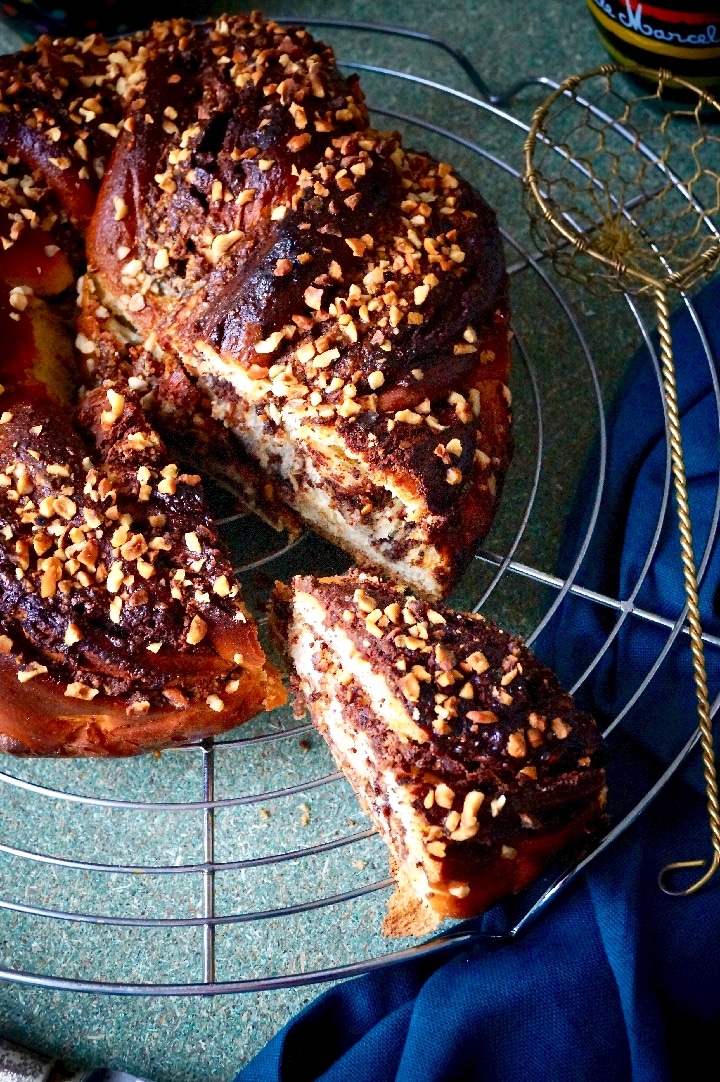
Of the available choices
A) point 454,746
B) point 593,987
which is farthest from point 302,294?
point 593,987

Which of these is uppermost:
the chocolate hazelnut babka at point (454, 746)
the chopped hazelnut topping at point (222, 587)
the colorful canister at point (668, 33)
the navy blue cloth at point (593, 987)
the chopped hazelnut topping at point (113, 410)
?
the colorful canister at point (668, 33)

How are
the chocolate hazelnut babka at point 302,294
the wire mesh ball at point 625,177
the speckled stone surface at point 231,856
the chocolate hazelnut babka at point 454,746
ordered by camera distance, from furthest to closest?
the wire mesh ball at point 625,177
the speckled stone surface at point 231,856
the chocolate hazelnut babka at point 302,294
the chocolate hazelnut babka at point 454,746

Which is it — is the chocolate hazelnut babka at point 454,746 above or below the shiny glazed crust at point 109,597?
below

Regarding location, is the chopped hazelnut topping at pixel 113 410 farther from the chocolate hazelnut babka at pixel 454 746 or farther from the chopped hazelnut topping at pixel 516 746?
the chopped hazelnut topping at pixel 516 746

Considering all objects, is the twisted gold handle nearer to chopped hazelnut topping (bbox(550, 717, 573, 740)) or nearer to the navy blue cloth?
the navy blue cloth

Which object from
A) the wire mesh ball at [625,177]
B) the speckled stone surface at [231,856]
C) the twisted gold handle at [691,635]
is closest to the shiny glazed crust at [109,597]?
the speckled stone surface at [231,856]

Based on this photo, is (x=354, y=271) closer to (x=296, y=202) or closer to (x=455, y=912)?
(x=296, y=202)

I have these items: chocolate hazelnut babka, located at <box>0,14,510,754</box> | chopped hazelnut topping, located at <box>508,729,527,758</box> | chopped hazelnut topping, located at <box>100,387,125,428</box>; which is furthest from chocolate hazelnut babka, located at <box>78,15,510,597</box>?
chopped hazelnut topping, located at <box>508,729,527,758</box>
